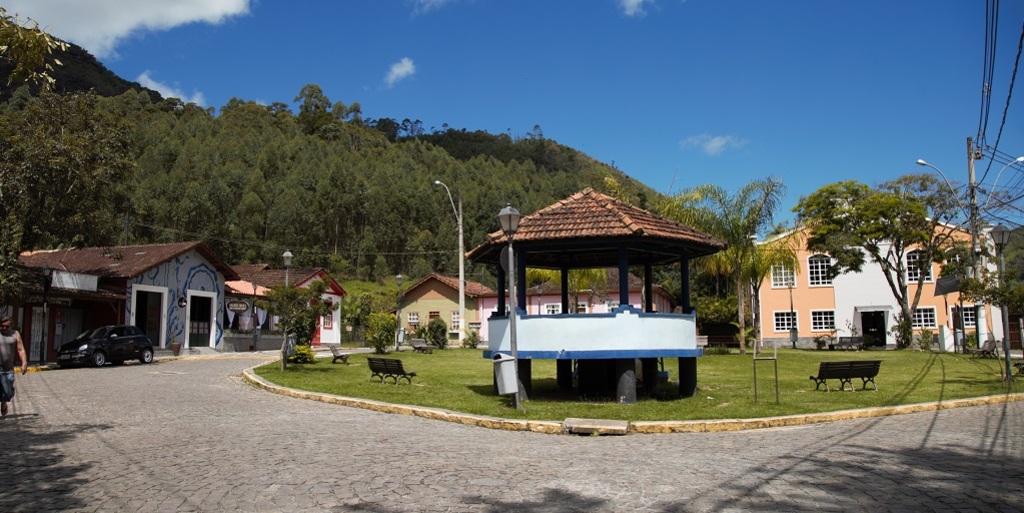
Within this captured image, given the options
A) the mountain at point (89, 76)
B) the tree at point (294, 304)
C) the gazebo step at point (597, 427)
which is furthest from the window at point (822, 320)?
the mountain at point (89, 76)

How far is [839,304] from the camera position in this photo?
47062mm

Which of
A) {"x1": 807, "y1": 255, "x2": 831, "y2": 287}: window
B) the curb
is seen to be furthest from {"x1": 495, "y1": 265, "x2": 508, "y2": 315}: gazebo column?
{"x1": 807, "y1": 255, "x2": 831, "y2": 287}: window

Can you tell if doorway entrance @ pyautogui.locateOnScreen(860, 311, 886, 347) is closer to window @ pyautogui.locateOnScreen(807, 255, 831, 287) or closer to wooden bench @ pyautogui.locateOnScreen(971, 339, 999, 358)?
window @ pyautogui.locateOnScreen(807, 255, 831, 287)

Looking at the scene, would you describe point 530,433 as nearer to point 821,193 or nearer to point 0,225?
point 0,225

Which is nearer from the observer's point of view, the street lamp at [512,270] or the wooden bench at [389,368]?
the street lamp at [512,270]

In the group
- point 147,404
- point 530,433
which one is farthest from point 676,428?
point 147,404

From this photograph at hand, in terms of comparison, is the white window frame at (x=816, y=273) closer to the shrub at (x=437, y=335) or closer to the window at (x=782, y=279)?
the window at (x=782, y=279)

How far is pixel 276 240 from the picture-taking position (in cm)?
7012

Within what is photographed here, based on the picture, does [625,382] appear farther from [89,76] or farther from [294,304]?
[89,76]

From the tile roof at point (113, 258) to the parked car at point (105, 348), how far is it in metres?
5.61

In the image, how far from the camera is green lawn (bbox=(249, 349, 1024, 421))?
13281 mm

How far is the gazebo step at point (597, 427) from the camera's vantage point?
11148 millimetres

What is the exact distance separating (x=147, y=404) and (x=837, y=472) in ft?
39.9

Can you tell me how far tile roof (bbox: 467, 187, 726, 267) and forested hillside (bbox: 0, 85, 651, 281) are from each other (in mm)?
18580
